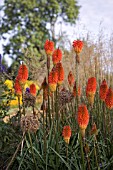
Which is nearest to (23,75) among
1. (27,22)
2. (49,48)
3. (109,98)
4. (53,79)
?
(53,79)

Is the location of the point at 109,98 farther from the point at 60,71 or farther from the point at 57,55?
the point at 57,55

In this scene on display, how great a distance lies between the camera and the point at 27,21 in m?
21.6

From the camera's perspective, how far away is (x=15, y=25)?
70.8 feet

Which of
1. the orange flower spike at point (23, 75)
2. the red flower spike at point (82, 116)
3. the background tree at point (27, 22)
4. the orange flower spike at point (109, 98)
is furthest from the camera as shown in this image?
the background tree at point (27, 22)

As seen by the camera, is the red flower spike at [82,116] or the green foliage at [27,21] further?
the green foliage at [27,21]

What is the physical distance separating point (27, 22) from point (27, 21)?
0.06m

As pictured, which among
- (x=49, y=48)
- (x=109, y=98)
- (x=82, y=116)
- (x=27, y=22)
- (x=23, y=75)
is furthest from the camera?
(x=27, y=22)

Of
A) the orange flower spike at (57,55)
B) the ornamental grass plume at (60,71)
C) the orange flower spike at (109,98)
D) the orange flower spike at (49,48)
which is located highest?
the orange flower spike at (49,48)

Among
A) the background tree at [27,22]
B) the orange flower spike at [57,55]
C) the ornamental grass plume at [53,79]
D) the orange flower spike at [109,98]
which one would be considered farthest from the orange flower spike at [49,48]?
the background tree at [27,22]

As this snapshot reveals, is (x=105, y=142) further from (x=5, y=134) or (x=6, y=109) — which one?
(x=6, y=109)

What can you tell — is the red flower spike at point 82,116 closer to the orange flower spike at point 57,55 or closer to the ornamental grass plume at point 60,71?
the ornamental grass plume at point 60,71

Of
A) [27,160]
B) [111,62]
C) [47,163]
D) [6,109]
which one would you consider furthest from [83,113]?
[111,62]

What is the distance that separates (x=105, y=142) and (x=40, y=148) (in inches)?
16.7

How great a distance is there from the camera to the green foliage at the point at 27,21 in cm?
Answer: 2112
